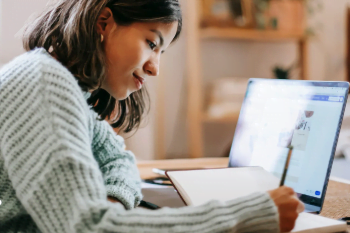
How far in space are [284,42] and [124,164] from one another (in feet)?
6.54

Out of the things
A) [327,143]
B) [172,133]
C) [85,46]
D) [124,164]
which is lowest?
[172,133]

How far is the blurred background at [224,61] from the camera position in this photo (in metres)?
2.09

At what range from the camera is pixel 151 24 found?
71cm

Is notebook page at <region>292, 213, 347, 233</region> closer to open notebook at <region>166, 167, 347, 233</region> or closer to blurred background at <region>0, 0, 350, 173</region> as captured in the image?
open notebook at <region>166, 167, 347, 233</region>

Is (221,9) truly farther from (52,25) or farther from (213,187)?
(213,187)

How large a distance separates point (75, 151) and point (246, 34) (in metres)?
1.83

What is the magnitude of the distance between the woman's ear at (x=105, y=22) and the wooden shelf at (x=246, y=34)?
1430 millimetres

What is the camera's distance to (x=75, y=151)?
0.48 m

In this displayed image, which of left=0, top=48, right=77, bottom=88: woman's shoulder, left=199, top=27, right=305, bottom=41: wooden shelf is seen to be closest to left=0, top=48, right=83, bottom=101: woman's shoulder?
left=0, top=48, right=77, bottom=88: woman's shoulder

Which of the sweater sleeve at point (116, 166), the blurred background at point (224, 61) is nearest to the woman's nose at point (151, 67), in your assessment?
the sweater sleeve at point (116, 166)

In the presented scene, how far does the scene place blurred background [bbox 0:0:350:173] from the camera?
209cm

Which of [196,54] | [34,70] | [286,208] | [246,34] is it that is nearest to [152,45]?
[34,70]

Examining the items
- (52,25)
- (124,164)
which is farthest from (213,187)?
(52,25)

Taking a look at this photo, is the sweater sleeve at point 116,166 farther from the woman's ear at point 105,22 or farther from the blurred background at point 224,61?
the blurred background at point 224,61
